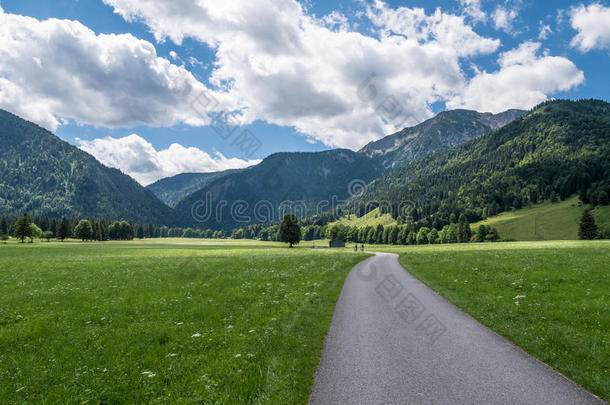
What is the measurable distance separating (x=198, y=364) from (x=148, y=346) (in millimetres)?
2849

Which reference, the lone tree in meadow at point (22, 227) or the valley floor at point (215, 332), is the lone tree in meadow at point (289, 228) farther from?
the lone tree in meadow at point (22, 227)

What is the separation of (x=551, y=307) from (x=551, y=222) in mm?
173332

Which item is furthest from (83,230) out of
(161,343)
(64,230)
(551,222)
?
(551,222)

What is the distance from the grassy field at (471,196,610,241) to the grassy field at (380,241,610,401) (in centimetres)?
12605

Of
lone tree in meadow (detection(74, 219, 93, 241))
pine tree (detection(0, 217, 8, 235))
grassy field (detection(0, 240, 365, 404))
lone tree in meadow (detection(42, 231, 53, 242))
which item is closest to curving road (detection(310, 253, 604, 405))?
grassy field (detection(0, 240, 365, 404))

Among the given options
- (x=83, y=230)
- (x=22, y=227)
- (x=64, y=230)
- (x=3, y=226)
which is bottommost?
(x=64, y=230)

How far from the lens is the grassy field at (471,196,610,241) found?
128 meters

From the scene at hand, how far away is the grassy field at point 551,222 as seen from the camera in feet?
422

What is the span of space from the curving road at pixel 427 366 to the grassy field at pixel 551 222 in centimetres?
14220

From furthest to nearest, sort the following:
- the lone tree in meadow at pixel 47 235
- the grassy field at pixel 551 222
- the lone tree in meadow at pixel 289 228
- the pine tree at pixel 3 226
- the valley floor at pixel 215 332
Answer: the lone tree in meadow at pixel 47 235 < the pine tree at pixel 3 226 < the grassy field at pixel 551 222 < the lone tree in meadow at pixel 289 228 < the valley floor at pixel 215 332

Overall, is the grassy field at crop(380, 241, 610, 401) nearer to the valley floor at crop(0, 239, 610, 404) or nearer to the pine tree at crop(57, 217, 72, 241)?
the valley floor at crop(0, 239, 610, 404)

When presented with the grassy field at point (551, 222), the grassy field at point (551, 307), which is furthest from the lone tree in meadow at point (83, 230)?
the grassy field at point (551, 222)

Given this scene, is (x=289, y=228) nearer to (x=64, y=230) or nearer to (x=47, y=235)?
(x=64, y=230)

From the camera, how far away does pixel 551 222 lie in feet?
485
